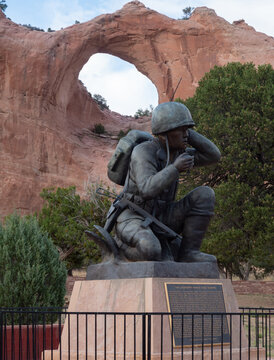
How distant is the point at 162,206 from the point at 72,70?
1113 inches

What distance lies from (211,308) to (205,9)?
103 feet

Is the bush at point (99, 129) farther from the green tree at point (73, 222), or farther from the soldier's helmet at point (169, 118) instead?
the soldier's helmet at point (169, 118)

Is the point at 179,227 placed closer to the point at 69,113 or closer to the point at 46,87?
the point at 46,87

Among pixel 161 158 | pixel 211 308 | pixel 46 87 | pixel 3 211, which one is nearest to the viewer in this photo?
pixel 211 308

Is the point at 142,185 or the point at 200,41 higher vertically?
the point at 200,41

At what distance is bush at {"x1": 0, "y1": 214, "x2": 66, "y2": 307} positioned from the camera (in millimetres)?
9664

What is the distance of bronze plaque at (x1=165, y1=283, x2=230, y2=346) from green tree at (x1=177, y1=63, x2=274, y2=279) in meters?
12.9

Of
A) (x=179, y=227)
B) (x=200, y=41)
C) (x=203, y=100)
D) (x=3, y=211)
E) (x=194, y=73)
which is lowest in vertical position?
(x=179, y=227)

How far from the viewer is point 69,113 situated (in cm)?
3544

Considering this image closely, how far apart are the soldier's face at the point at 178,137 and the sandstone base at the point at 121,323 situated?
1516 millimetres

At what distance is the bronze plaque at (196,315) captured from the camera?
5.32m

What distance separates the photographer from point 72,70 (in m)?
33.2

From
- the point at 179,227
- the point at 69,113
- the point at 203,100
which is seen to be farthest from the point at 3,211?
the point at 179,227

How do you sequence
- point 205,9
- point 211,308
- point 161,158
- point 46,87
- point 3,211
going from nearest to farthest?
1. point 211,308
2. point 161,158
3. point 3,211
4. point 46,87
5. point 205,9
